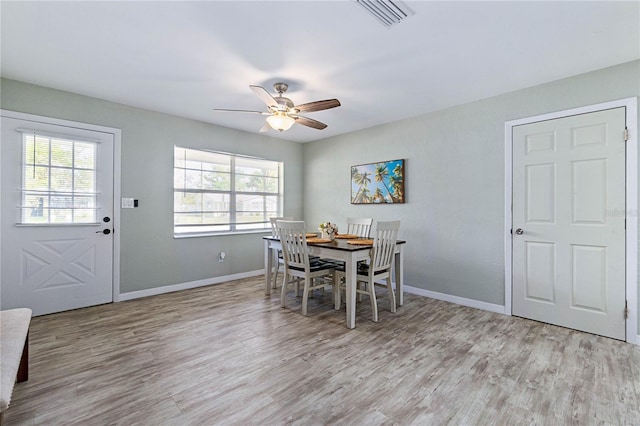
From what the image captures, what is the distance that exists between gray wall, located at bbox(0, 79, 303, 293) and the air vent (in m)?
3.21

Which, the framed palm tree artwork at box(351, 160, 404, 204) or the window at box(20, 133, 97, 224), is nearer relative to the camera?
the window at box(20, 133, 97, 224)

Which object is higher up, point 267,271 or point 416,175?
point 416,175

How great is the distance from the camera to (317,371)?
2084mm

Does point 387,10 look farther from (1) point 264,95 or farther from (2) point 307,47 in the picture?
(1) point 264,95

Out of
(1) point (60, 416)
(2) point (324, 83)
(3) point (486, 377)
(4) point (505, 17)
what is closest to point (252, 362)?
(1) point (60, 416)

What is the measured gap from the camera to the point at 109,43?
7.59 feet

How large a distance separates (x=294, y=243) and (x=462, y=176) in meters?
2.20

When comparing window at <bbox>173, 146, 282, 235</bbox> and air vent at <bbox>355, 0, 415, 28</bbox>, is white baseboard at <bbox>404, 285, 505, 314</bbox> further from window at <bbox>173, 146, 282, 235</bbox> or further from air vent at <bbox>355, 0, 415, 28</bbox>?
air vent at <bbox>355, 0, 415, 28</bbox>

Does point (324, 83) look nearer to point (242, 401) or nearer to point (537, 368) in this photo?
point (242, 401)

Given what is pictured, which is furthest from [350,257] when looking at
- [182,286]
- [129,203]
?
[129,203]

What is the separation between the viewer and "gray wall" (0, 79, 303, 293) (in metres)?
3.24

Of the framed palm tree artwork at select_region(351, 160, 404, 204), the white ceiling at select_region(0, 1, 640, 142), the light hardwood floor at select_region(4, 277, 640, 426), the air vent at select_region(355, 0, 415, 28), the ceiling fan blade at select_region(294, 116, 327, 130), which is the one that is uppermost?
the white ceiling at select_region(0, 1, 640, 142)

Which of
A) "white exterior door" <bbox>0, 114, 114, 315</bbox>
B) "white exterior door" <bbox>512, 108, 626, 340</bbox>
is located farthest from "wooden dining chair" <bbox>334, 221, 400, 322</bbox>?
"white exterior door" <bbox>0, 114, 114, 315</bbox>

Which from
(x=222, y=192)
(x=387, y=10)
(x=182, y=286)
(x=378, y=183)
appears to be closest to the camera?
(x=387, y=10)
